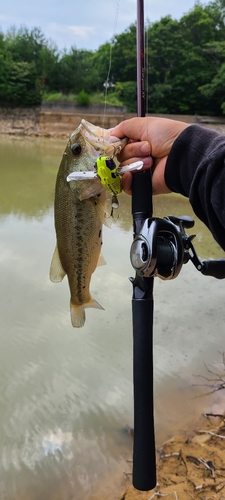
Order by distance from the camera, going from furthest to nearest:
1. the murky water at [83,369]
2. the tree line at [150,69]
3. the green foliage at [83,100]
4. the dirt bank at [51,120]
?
the tree line at [150,69]
the green foliage at [83,100]
the dirt bank at [51,120]
the murky water at [83,369]

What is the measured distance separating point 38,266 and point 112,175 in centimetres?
386

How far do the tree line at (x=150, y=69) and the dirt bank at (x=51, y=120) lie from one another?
3.56 ft

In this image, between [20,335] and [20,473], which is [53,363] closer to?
[20,335]

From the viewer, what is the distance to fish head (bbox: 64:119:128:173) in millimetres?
1564

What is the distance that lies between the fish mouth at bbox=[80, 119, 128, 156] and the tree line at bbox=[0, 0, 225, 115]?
25025mm

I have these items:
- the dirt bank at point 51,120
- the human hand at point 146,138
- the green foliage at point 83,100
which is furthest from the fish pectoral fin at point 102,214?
the green foliage at point 83,100

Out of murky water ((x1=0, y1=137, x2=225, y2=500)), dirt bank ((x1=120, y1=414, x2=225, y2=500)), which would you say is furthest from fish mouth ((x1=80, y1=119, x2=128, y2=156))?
murky water ((x1=0, y1=137, x2=225, y2=500))

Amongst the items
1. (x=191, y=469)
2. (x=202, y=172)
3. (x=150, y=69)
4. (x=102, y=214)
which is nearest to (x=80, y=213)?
(x=102, y=214)

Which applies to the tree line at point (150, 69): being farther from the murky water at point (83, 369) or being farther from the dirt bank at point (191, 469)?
the dirt bank at point (191, 469)

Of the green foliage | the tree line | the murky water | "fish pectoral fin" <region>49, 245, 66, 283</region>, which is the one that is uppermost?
the tree line

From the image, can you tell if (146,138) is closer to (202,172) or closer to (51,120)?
(202,172)

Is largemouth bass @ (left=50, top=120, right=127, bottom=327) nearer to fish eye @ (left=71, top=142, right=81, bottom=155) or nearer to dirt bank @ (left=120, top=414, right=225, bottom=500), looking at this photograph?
fish eye @ (left=71, top=142, right=81, bottom=155)

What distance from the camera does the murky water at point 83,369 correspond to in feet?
8.30

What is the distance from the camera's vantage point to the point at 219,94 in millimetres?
26953
